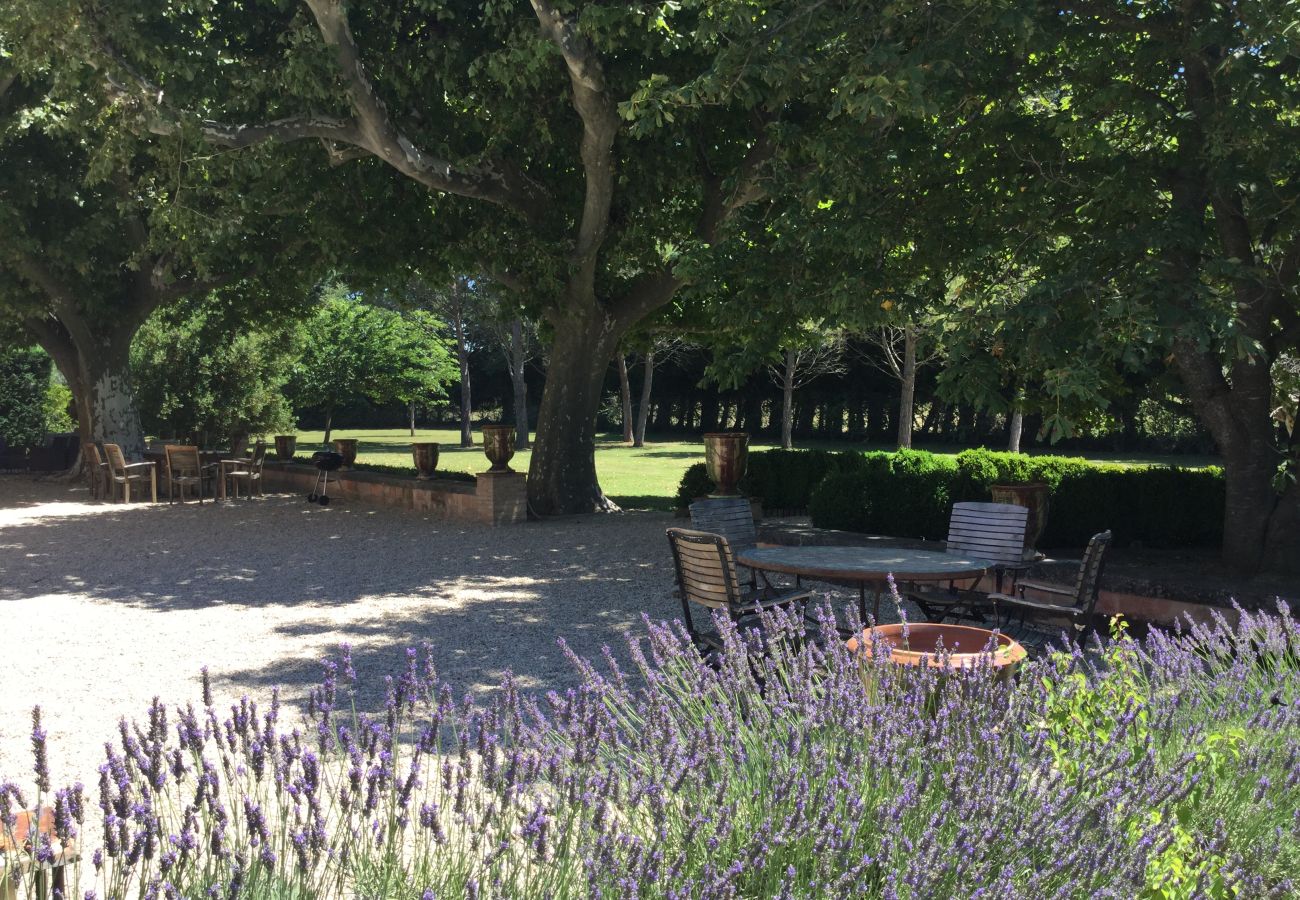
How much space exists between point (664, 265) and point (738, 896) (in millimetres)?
13341

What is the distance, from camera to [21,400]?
25859 mm

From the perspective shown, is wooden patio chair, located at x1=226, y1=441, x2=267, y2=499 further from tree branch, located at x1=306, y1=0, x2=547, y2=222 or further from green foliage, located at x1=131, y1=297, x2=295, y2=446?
tree branch, located at x1=306, y1=0, x2=547, y2=222

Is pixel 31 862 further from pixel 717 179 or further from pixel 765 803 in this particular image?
pixel 717 179

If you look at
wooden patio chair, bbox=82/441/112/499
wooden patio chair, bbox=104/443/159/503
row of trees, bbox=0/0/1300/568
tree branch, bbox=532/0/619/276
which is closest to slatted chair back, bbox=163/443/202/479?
wooden patio chair, bbox=104/443/159/503

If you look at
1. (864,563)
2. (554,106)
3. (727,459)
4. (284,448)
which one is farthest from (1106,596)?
(284,448)

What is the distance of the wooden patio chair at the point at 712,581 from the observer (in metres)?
5.87

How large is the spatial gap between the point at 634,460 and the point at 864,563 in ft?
79.5

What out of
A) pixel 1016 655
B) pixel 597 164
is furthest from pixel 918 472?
pixel 1016 655

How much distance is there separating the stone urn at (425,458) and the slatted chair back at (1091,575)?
11447 millimetres

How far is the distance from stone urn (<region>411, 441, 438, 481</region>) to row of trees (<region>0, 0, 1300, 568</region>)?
1.92 meters

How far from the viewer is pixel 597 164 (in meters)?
12.9

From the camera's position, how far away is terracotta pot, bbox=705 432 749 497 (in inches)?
493

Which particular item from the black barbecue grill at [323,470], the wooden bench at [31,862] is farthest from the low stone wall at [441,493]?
the wooden bench at [31,862]

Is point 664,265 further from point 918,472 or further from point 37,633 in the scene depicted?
point 37,633
